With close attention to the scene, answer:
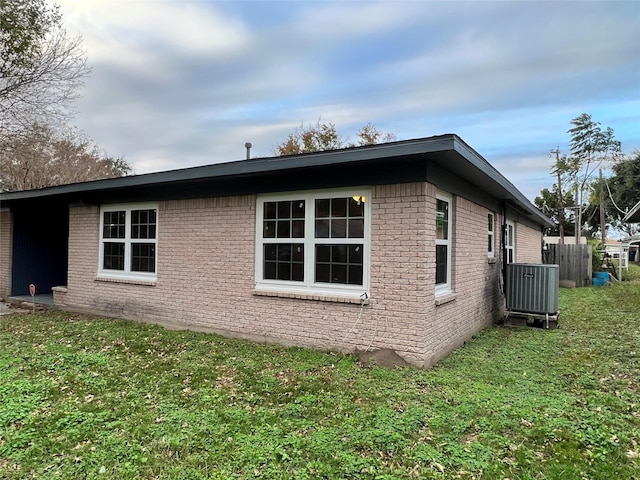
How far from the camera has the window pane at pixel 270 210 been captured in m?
6.38

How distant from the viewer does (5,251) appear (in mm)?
10820

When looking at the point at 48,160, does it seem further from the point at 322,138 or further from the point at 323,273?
the point at 323,273

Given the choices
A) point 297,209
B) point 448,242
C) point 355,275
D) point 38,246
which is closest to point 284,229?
point 297,209

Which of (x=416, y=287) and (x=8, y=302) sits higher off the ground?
(x=416, y=287)

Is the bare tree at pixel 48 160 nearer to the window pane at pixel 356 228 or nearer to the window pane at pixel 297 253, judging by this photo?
the window pane at pixel 297 253

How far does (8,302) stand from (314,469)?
1118 cm

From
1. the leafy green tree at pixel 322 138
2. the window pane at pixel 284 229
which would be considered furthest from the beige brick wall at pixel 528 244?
the leafy green tree at pixel 322 138

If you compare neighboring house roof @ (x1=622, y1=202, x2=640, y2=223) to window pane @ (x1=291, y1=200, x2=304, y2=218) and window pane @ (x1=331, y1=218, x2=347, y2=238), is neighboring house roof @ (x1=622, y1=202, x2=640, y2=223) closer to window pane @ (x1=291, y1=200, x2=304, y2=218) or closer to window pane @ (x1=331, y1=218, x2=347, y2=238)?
window pane @ (x1=331, y1=218, x2=347, y2=238)

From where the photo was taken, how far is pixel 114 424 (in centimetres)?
351

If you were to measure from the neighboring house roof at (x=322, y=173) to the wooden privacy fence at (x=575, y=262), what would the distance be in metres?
10.2

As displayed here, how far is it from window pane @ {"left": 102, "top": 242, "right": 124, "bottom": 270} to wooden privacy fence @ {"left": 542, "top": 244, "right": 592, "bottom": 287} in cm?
1624

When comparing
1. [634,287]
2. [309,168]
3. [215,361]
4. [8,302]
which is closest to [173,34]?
[309,168]

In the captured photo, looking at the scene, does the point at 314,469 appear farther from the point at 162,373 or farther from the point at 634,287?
the point at 634,287

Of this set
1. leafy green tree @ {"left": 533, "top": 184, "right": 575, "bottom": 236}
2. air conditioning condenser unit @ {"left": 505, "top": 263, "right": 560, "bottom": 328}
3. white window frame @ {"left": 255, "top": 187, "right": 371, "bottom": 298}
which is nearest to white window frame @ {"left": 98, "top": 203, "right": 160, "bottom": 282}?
white window frame @ {"left": 255, "top": 187, "right": 371, "bottom": 298}
